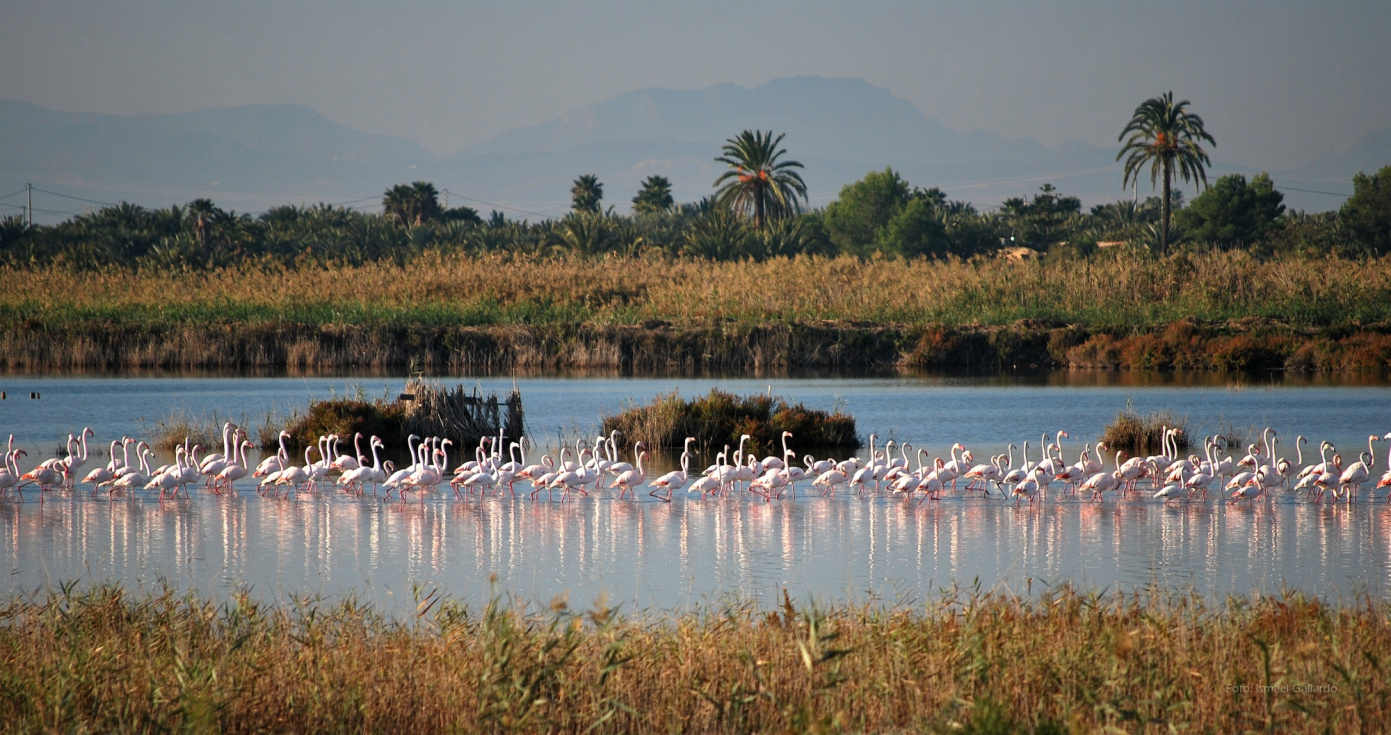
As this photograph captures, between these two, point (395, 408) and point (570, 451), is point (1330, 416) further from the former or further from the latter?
point (395, 408)

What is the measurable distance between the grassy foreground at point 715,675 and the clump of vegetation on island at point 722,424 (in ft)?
37.9

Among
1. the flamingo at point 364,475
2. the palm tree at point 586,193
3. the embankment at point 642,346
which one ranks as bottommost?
the flamingo at point 364,475

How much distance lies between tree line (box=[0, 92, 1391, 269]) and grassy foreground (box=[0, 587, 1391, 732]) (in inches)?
1552

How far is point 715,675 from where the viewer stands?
269 inches

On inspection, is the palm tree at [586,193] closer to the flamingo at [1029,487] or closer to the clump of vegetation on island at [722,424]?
the clump of vegetation on island at [722,424]

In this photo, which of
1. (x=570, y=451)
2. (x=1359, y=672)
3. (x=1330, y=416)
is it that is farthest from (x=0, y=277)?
(x=1359, y=672)

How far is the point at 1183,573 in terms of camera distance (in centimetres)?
1043

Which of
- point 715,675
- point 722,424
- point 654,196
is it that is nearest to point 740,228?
point 654,196

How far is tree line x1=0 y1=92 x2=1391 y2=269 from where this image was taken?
56.7 metres

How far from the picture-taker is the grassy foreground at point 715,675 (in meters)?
6.17

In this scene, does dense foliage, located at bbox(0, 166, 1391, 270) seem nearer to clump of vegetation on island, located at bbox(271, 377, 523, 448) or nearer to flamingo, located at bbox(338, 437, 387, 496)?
clump of vegetation on island, located at bbox(271, 377, 523, 448)

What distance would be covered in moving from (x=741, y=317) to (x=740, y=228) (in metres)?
22.1

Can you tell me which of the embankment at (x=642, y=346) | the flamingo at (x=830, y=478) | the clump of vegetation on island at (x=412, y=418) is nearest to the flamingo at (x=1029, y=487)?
the flamingo at (x=830, y=478)

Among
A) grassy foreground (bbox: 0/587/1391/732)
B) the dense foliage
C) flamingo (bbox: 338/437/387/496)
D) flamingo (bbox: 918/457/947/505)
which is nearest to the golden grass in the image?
the dense foliage
